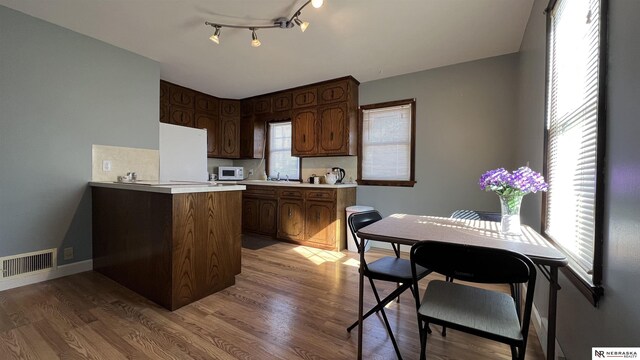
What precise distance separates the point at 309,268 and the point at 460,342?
163 centimetres

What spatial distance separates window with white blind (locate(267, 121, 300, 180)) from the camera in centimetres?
466

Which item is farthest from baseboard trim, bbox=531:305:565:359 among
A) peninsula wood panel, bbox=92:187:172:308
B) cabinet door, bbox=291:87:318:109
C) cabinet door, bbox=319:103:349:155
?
cabinet door, bbox=291:87:318:109

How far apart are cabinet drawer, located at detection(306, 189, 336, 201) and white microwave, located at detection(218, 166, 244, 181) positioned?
195 centimetres

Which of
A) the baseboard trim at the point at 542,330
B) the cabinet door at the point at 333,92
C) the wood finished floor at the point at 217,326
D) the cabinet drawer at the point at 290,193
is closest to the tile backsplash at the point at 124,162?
the wood finished floor at the point at 217,326

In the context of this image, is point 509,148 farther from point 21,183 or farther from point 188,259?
point 21,183

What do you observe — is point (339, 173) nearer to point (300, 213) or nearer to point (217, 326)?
point (300, 213)

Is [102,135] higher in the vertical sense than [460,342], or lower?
higher

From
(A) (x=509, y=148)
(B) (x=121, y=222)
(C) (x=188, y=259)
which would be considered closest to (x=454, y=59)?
(A) (x=509, y=148)

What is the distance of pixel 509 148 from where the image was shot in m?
2.93

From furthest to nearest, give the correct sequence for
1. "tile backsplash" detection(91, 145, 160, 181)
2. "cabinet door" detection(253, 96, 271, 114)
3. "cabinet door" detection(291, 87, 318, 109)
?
"cabinet door" detection(253, 96, 271, 114) < "cabinet door" detection(291, 87, 318, 109) < "tile backsplash" detection(91, 145, 160, 181)

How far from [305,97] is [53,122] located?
2.99m

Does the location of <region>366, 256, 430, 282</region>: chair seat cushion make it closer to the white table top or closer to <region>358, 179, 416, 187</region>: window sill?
the white table top

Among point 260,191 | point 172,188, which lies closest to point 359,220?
point 172,188

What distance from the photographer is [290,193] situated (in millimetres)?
3898
